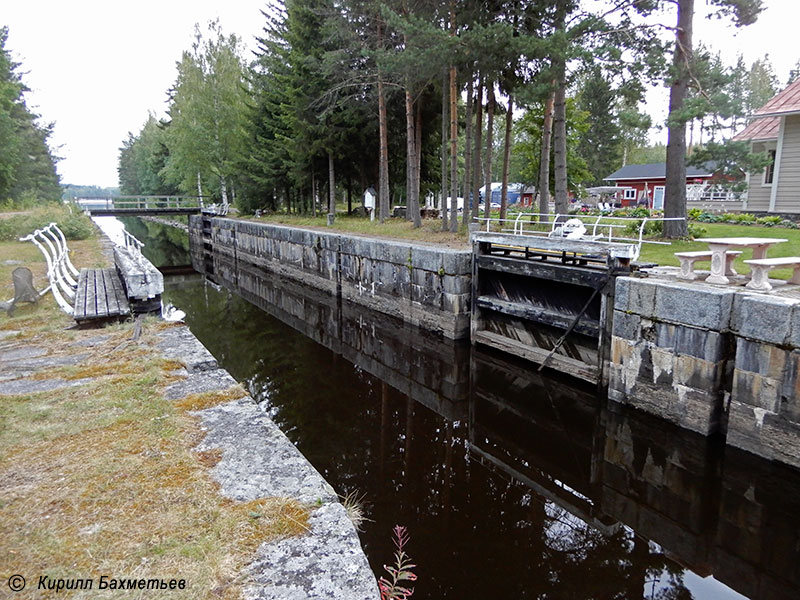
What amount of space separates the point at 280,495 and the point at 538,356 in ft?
24.3

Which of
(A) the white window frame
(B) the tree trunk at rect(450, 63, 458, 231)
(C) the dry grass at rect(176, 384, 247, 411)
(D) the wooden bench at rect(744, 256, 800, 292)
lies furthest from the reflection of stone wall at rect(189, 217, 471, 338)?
(A) the white window frame

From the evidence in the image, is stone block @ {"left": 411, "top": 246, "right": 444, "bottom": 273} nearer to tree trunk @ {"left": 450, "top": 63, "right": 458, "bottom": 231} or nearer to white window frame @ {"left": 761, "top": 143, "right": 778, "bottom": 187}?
tree trunk @ {"left": 450, "top": 63, "right": 458, "bottom": 231}

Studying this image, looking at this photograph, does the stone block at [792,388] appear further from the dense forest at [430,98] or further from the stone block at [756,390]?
the dense forest at [430,98]

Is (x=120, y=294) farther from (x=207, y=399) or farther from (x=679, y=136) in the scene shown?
(x=679, y=136)

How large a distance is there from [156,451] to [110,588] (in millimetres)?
1310

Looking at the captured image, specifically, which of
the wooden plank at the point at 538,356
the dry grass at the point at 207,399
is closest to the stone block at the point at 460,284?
the wooden plank at the point at 538,356

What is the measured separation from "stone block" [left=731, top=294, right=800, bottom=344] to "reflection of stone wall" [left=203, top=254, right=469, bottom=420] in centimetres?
409

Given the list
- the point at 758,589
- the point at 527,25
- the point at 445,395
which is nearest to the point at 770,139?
the point at 527,25

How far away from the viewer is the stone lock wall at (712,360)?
19.0ft

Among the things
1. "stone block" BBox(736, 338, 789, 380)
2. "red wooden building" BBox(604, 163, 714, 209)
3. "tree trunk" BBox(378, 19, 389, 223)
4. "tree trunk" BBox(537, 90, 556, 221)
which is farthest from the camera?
"red wooden building" BBox(604, 163, 714, 209)

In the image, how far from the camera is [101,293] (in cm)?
855

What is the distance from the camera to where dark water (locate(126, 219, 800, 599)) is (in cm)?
466

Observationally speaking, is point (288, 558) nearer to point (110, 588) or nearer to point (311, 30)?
point (110, 588)

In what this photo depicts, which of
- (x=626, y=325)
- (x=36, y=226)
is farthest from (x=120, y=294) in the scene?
(x=36, y=226)
